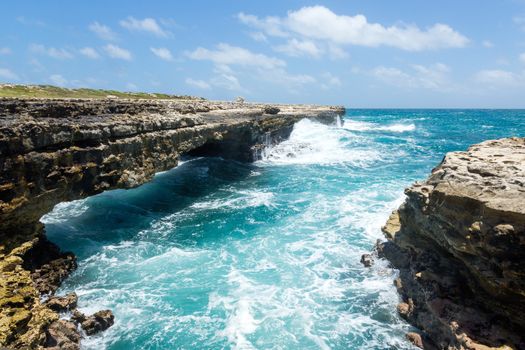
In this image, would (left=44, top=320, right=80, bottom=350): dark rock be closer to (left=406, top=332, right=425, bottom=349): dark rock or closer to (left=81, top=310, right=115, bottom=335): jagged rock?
(left=81, top=310, right=115, bottom=335): jagged rock

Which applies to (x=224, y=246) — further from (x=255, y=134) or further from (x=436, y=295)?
(x=255, y=134)

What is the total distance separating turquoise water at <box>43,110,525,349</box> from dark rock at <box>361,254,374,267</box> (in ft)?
0.80

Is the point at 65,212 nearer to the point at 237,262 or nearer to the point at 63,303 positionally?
the point at 63,303

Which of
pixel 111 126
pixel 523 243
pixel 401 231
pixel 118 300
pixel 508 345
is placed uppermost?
pixel 111 126

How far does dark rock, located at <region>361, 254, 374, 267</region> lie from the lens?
1370 cm

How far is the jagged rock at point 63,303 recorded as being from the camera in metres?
10.9

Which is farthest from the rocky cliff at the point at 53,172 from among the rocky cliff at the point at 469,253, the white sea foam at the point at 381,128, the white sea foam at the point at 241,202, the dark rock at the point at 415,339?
the white sea foam at the point at 381,128

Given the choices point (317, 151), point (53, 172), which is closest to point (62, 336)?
point (53, 172)

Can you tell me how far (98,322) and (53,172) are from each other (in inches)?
251

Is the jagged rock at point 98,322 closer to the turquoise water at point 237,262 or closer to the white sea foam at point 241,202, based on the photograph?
the turquoise water at point 237,262

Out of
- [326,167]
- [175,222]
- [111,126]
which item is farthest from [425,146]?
[111,126]

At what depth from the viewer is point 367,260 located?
13781 millimetres

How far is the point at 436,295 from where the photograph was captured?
9789mm

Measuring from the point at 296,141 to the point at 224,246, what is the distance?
3088cm
